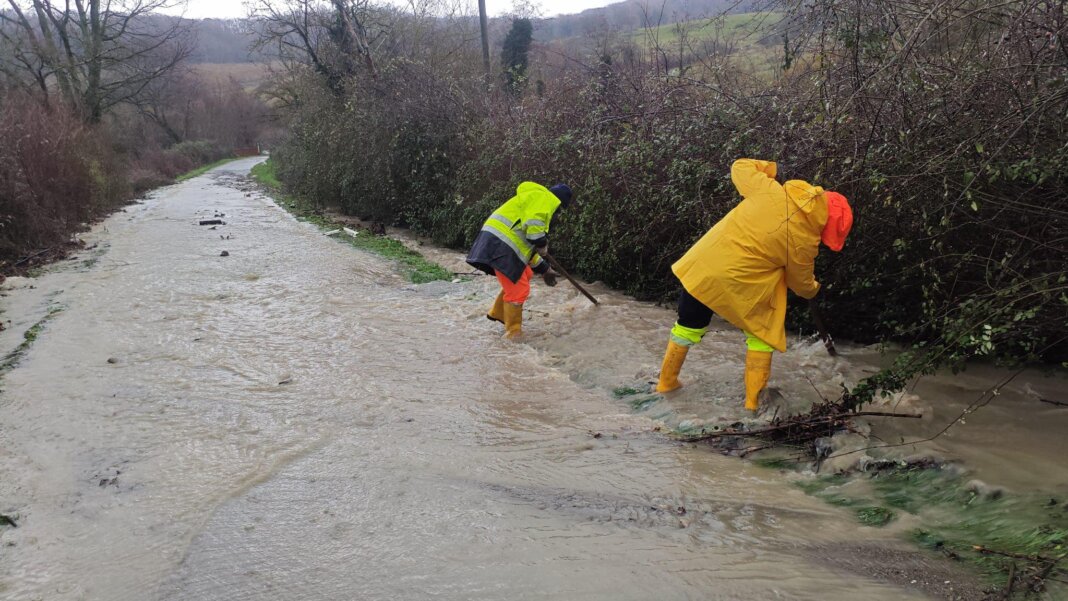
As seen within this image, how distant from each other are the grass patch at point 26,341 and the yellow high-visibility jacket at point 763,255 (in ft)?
21.5

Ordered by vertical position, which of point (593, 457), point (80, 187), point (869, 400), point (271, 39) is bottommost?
point (593, 457)

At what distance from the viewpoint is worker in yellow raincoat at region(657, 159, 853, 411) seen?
4520 mm

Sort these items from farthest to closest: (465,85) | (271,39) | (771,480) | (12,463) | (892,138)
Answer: (271,39)
(465,85)
(892,138)
(12,463)
(771,480)

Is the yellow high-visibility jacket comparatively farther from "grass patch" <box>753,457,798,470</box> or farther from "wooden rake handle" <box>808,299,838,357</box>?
"grass patch" <box>753,457,798,470</box>

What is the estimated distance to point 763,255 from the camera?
4.60m

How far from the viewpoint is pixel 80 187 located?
17.0 metres

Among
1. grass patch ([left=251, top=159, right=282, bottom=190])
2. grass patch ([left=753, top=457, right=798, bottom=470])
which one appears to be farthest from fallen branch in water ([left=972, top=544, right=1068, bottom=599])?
grass patch ([left=251, top=159, right=282, bottom=190])

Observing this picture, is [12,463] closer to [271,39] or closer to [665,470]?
[665,470]

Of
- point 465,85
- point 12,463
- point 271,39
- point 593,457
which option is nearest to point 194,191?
point 271,39

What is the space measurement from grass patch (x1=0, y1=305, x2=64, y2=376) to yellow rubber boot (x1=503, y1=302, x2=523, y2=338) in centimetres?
482

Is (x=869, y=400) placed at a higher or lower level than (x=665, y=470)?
higher

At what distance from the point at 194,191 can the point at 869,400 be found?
28985 mm

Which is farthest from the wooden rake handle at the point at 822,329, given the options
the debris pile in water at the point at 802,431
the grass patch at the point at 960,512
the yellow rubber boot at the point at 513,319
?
the yellow rubber boot at the point at 513,319

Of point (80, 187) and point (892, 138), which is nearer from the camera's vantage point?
point (892, 138)
